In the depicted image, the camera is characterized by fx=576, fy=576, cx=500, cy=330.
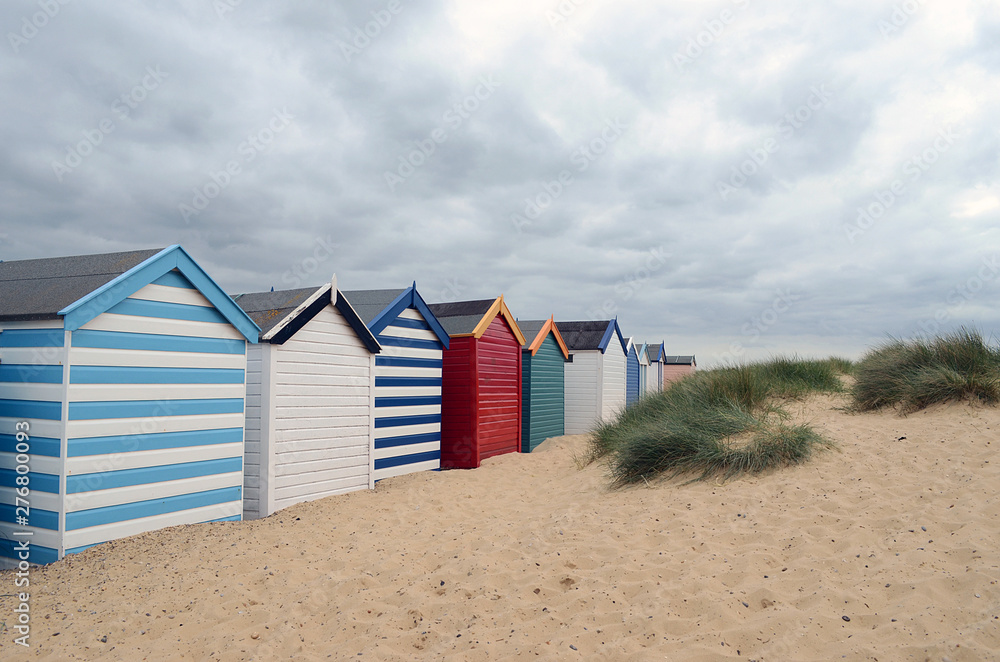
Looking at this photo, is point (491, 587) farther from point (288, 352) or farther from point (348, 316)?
point (348, 316)

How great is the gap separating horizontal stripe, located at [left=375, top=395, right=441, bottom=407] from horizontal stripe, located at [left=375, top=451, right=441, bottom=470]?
3.01ft

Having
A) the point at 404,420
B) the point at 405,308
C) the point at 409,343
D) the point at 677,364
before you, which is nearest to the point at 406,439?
the point at 404,420

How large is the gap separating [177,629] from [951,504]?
6.57m

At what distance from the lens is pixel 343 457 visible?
8711mm

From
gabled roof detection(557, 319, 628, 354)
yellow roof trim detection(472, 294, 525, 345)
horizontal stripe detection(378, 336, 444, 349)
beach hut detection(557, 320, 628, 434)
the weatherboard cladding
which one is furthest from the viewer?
gabled roof detection(557, 319, 628, 354)

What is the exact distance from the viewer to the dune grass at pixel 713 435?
705 centimetres

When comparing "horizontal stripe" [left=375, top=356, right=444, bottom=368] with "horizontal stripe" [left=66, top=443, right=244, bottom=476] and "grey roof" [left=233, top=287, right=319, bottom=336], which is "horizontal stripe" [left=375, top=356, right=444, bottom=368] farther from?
"horizontal stripe" [left=66, top=443, right=244, bottom=476]

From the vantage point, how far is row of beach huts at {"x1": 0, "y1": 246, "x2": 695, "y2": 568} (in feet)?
17.7

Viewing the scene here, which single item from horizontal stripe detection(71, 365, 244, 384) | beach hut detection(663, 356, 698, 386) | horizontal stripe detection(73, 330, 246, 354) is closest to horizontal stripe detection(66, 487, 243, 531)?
horizontal stripe detection(71, 365, 244, 384)

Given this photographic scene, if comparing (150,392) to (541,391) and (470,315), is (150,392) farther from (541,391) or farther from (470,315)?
(541,391)

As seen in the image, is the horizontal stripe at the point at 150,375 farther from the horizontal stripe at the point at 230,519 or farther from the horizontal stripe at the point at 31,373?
the horizontal stripe at the point at 230,519

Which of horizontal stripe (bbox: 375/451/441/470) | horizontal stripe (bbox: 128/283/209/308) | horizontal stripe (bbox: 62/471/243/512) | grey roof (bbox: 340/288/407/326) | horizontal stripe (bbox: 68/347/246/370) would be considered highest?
grey roof (bbox: 340/288/407/326)

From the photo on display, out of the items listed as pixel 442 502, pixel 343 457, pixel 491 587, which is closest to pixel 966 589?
pixel 491 587

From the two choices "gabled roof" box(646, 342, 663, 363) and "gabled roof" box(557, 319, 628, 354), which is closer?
"gabled roof" box(557, 319, 628, 354)
